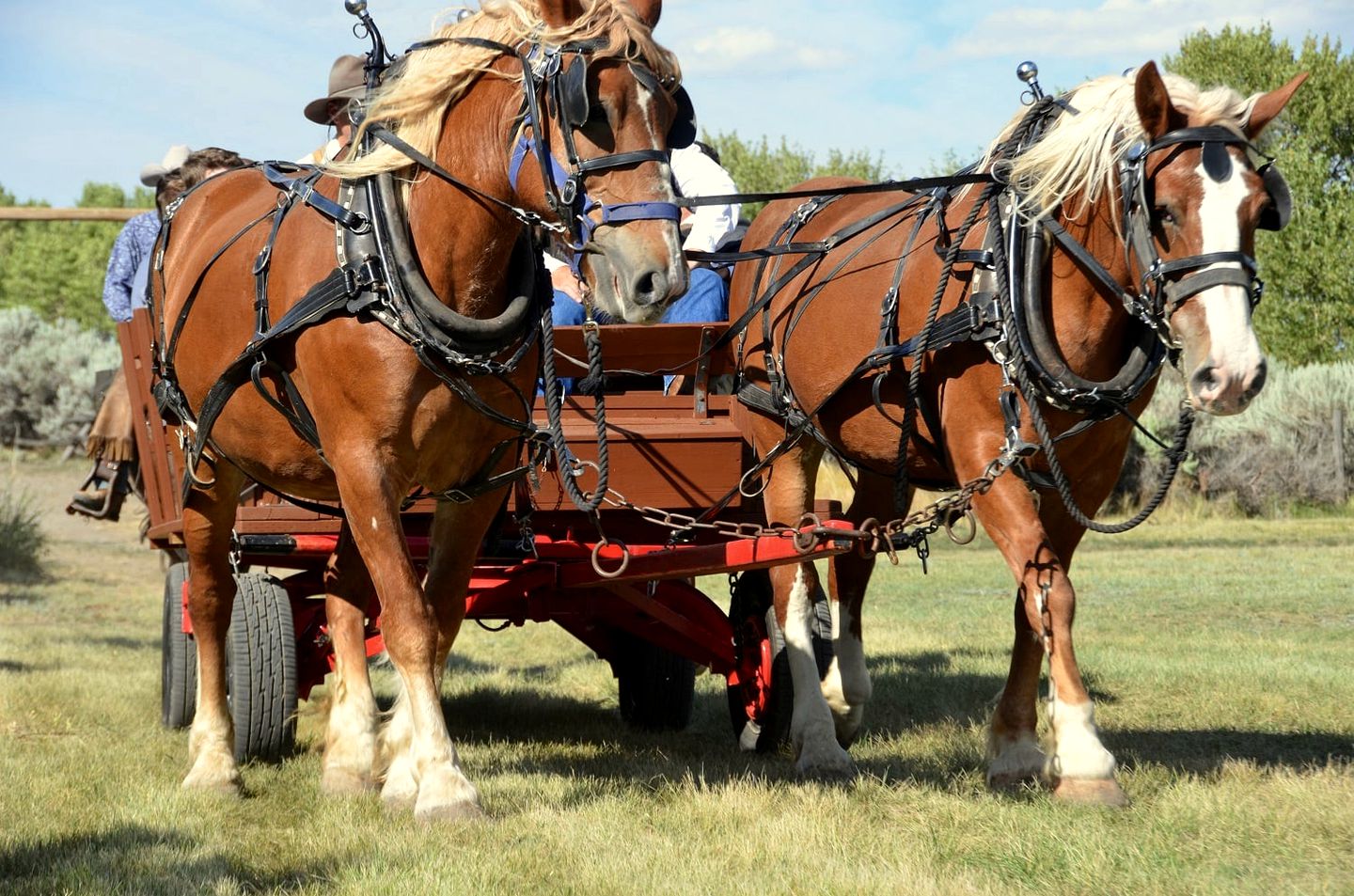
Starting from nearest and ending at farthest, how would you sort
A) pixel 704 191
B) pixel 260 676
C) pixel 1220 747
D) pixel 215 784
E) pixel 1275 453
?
1. pixel 215 784
2. pixel 260 676
3. pixel 1220 747
4. pixel 704 191
5. pixel 1275 453

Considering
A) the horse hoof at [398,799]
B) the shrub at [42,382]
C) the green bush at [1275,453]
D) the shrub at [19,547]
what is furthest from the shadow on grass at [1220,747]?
the shrub at [42,382]

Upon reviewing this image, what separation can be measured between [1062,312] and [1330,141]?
2704 cm

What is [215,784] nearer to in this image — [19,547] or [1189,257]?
[1189,257]

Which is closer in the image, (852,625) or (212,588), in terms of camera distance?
(212,588)

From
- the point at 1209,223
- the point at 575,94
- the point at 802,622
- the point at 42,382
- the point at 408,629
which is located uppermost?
the point at 42,382

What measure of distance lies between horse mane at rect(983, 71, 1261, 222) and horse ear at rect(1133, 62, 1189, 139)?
0.04m

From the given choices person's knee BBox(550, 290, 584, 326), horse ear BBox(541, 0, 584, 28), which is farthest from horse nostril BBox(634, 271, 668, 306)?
person's knee BBox(550, 290, 584, 326)

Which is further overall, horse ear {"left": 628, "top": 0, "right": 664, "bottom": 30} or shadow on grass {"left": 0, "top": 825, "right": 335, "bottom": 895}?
horse ear {"left": 628, "top": 0, "right": 664, "bottom": 30}

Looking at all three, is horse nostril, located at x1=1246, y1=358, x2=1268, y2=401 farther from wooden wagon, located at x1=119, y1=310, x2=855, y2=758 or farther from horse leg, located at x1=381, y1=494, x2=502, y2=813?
horse leg, located at x1=381, y1=494, x2=502, y2=813

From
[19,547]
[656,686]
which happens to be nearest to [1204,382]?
[656,686]

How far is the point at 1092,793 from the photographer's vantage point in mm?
4125

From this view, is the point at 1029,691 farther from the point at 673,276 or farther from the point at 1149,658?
the point at 1149,658

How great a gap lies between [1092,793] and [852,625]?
1.78m

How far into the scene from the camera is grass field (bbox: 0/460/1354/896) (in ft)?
11.5
